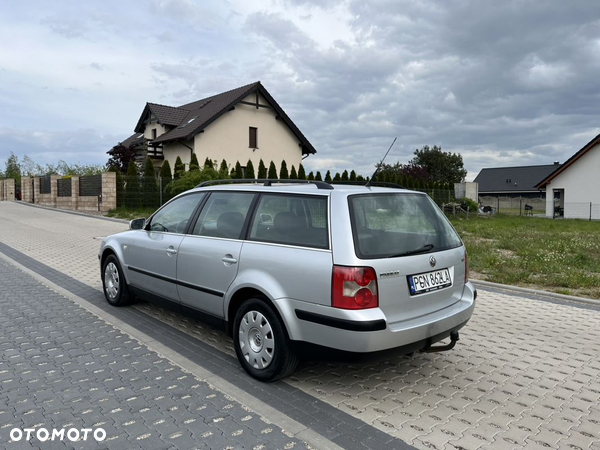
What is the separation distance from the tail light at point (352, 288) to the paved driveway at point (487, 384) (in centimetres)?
47

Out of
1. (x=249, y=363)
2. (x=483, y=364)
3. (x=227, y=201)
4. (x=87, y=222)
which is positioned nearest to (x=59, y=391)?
(x=249, y=363)

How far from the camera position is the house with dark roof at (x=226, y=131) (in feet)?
107

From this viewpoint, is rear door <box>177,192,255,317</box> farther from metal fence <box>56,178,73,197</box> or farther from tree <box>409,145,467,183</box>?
tree <box>409,145,467,183</box>

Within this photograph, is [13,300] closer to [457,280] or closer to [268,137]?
[457,280]

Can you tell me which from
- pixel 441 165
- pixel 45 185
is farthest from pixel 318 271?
pixel 441 165

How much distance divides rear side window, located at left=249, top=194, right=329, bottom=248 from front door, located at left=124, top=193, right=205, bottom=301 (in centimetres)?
113

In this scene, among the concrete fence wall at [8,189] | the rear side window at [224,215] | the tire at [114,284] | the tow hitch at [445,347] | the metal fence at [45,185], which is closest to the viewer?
the tow hitch at [445,347]

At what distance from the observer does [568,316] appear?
6.08 m

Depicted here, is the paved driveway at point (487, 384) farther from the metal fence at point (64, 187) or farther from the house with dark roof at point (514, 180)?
the house with dark roof at point (514, 180)

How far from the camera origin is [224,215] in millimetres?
4520

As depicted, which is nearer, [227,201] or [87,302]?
[227,201]

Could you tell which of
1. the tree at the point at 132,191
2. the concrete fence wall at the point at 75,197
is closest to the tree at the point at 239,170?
the tree at the point at 132,191

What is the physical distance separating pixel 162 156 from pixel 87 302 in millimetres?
30686

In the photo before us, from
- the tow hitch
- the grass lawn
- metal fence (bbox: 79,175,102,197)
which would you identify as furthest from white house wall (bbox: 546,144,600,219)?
the tow hitch
